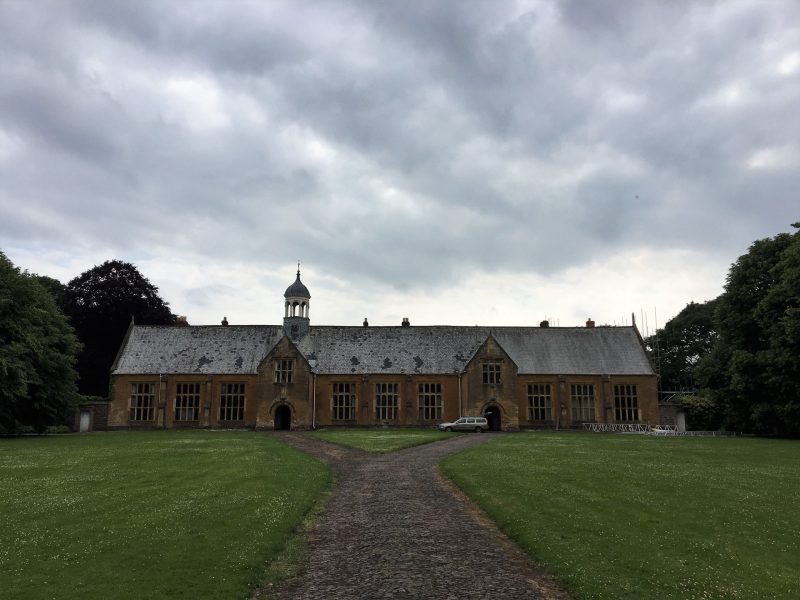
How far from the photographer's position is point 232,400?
58281 millimetres

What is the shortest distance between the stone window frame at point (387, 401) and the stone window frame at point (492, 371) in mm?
8858

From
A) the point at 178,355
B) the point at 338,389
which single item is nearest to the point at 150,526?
the point at 338,389

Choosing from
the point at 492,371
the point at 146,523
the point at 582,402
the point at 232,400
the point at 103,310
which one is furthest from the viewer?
the point at 103,310

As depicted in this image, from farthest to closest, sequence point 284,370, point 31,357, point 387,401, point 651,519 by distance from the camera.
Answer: point 387,401
point 284,370
point 31,357
point 651,519

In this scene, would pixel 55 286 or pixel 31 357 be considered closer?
pixel 31 357

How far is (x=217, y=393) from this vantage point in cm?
5819

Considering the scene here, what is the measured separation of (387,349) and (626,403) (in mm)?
25038

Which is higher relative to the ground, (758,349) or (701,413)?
(758,349)

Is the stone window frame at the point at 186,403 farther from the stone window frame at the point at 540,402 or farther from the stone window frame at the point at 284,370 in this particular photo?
the stone window frame at the point at 540,402

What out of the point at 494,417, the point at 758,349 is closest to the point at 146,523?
the point at 494,417

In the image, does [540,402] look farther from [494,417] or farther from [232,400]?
[232,400]

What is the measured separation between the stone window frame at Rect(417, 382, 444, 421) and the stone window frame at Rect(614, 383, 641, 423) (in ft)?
58.8

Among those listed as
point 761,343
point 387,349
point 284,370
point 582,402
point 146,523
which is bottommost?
point 146,523

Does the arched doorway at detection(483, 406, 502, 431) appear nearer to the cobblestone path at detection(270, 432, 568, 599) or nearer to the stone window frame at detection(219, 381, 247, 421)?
the stone window frame at detection(219, 381, 247, 421)
